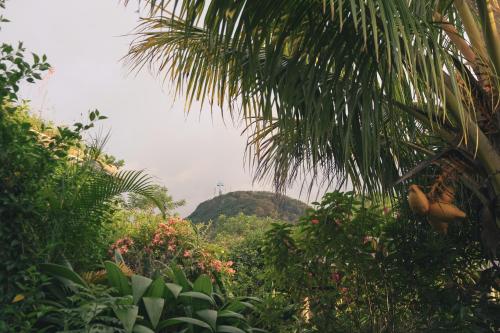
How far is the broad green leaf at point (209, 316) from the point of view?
5180 mm

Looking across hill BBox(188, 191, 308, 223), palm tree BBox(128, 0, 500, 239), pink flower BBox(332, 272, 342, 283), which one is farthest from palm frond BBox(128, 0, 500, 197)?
hill BBox(188, 191, 308, 223)

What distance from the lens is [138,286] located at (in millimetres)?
5000

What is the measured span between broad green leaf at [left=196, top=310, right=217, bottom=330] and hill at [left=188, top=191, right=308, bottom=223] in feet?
112

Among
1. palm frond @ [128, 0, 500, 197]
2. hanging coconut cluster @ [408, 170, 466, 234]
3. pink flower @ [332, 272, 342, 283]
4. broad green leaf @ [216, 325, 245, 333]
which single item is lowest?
broad green leaf @ [216, 325, 245, 333]

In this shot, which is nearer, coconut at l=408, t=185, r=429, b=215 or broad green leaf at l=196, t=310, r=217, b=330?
coconut at l=408, t=185, r=429, b=215

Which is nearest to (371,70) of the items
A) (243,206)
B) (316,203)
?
(316,203)

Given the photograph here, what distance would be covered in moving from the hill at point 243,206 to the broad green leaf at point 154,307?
3437 cm

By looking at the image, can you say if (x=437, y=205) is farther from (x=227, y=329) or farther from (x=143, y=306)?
(x=143, y=306)

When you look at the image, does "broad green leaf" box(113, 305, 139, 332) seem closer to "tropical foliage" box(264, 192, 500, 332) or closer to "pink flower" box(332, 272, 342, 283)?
"tropical foliage" box(264, 192, 500, 332)

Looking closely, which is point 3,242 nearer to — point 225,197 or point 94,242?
point 94,242

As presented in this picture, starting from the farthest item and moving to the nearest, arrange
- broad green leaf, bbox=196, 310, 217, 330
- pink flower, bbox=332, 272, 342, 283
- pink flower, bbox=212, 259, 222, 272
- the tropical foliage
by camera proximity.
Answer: pink flower, bbox=212, 259, 222, 272
pink flower, bbox=332, 272, 342, 283
the tropical foliage
broad green leaf, bbox=196, 310, 217, 330

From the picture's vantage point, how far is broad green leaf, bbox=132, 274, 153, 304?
4.92 m

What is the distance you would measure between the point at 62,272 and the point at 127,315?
2.25 feet

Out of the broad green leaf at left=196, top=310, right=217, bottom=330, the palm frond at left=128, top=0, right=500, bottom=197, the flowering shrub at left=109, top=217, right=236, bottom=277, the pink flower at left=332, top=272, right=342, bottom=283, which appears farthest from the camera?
the flowering shrub at left=109, top=217, right=236, bottom=277
